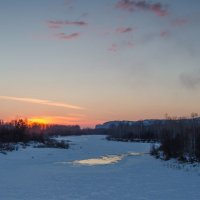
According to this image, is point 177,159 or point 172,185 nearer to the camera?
point 172,185

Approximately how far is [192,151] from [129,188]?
20559 millimetres

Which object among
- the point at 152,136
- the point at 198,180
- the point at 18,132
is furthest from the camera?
the point at 152,136

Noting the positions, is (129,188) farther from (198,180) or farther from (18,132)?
(18,132)

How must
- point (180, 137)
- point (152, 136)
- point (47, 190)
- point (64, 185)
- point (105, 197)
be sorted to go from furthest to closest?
point (152, 136)
point (180, 137)
point (64, 185)
point (47, 190)
point (105, 197)

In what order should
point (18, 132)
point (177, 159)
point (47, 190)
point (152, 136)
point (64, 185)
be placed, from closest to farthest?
1. point (47, 190)
2. point (64, 185)
3. point (177, 159)
4. point (18, 132)
5. point (152, 136)

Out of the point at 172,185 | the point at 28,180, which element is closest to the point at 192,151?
the point at 172,185

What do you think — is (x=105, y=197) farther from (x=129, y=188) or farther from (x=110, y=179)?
(x=110, y=179)

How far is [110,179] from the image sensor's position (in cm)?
2320

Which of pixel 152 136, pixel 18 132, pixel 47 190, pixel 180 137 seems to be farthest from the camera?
pixel 152 136

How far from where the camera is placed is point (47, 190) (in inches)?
725

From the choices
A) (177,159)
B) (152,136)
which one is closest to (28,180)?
(177,159)

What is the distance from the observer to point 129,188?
19312 millimetres

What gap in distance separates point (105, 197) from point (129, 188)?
124 inches

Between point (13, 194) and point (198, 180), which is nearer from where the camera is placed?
point (13, 194)
